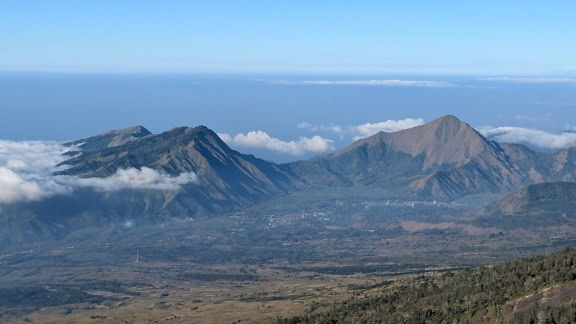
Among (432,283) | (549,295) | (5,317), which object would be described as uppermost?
(549,295)

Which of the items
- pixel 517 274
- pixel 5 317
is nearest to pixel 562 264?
pixel 517 274

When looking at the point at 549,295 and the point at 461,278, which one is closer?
the point at 549,295

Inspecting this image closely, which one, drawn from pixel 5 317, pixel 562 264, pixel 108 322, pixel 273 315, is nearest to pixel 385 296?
pixel 273 315

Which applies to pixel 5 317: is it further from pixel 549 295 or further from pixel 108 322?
pixel 549 295

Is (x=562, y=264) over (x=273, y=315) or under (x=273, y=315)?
over

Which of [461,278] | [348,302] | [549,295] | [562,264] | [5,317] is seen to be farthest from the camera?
[5,317]

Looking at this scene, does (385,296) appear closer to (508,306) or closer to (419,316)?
(419,316)

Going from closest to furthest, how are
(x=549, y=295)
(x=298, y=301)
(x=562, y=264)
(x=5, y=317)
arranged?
(x=549, y=295), (x=562, y=264), (x=298, y=301), (x=5, y=317)
